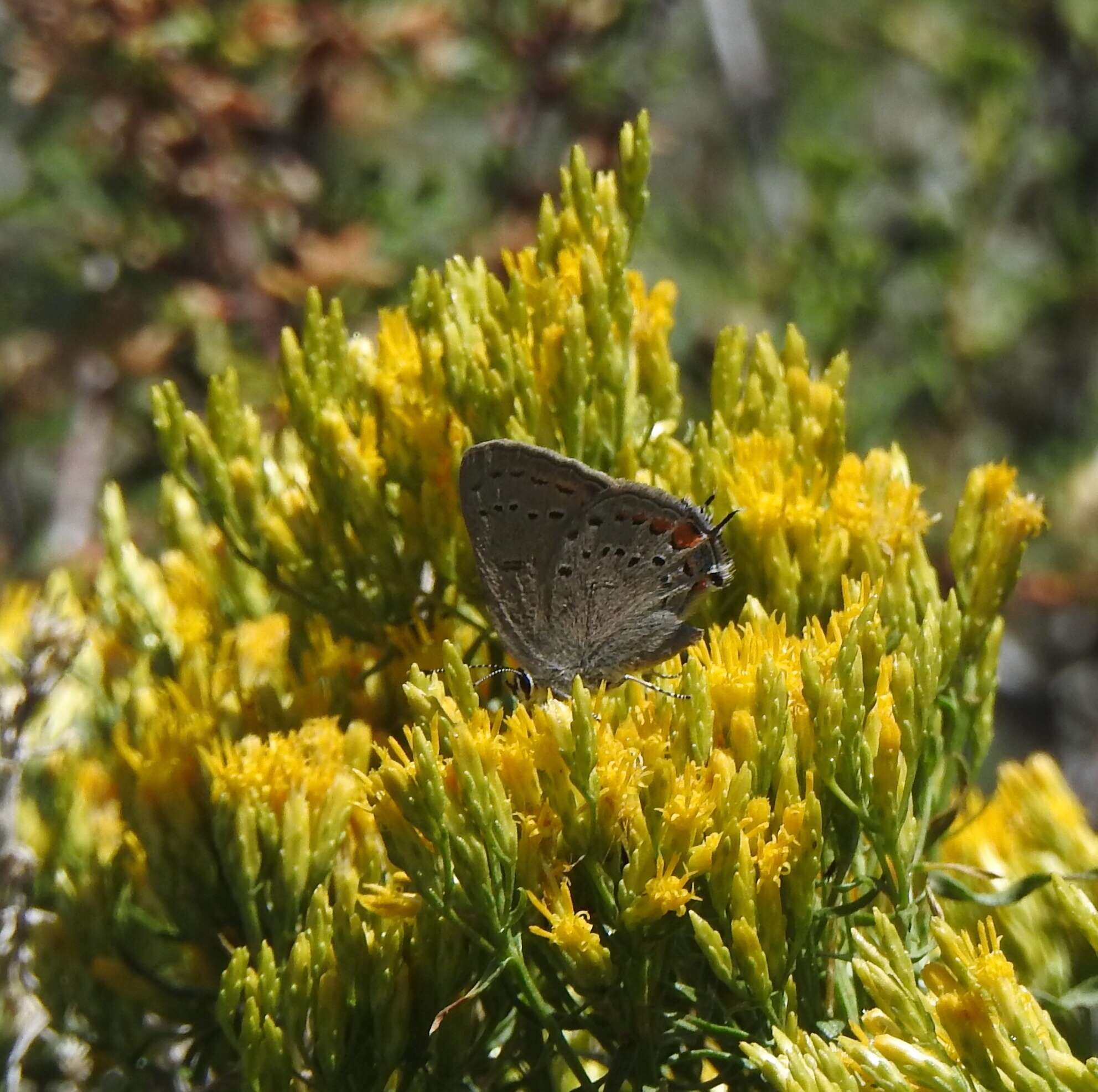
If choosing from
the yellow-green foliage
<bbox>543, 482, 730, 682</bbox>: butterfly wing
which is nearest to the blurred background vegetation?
→ the yellow-green foliage

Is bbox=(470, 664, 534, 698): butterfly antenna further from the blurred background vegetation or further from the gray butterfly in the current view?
the blurred background vegetation

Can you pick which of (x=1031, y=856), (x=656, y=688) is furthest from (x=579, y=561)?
(x=1031, y=856)

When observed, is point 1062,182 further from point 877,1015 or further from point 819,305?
Result: point 877,1015

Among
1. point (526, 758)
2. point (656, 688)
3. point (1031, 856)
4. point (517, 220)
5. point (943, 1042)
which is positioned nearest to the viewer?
point (943, 1042)

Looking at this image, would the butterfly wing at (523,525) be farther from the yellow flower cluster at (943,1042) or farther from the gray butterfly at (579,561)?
the yellow flower cluster at (943,1042)

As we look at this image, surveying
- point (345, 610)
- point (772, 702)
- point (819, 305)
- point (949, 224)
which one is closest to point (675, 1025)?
point (772, 702)

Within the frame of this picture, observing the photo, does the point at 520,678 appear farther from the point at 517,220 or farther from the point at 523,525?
the point at 517,220
